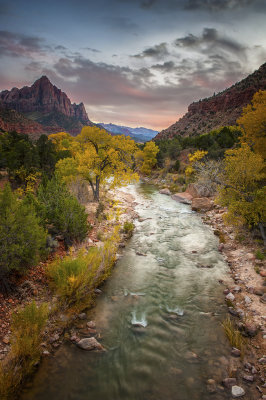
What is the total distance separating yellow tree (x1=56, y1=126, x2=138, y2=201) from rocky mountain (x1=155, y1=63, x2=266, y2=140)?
284ft

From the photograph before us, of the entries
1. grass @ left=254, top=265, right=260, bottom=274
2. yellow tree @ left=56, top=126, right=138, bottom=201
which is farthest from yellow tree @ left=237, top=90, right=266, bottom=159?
yellow tree @ left=56, top=126, right=138, bottom=201

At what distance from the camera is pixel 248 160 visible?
13.9m

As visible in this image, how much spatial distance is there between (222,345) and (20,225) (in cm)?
892

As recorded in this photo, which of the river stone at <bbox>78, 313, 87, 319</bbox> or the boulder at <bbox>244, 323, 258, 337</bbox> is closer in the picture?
the boulder at <bbox>244, 323, 258, 337</bbox>

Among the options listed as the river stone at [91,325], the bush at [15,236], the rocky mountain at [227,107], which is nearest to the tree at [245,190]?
the river stone at [91,325]

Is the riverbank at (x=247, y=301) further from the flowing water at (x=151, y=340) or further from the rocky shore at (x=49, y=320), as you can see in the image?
the rocky shore at (x=49, y=320)

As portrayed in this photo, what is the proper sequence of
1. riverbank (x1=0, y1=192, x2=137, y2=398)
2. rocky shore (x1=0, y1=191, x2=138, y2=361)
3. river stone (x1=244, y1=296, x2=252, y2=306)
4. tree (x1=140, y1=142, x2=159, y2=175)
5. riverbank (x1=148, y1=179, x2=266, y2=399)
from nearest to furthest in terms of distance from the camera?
riverbank (x1=0, y1=192, x2=137, y2=398)
riverbank (x1=148, y1=179, x2=266, y2=399)
rocky shore (x1=0, y1=191, x2=138, y2=361)
river stone (x1=244, y1=296, x2=252, y2=306)
tree (x1=140, y1=142, x2=159, y2=175)

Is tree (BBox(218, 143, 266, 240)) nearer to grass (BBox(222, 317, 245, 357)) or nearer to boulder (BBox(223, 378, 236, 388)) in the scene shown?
grass (BBox(222, 317, 245, 357))

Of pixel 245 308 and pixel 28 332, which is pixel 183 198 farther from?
pixel 28 332

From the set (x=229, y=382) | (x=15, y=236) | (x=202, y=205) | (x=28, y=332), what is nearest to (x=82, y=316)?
(x=28, y=332)

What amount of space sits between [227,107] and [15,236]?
130 metres

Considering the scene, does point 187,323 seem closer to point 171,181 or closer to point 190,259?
point 190,259

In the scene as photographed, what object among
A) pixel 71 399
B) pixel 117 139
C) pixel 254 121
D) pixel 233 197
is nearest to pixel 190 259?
pixel 233 197

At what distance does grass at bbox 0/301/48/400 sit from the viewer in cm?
520
